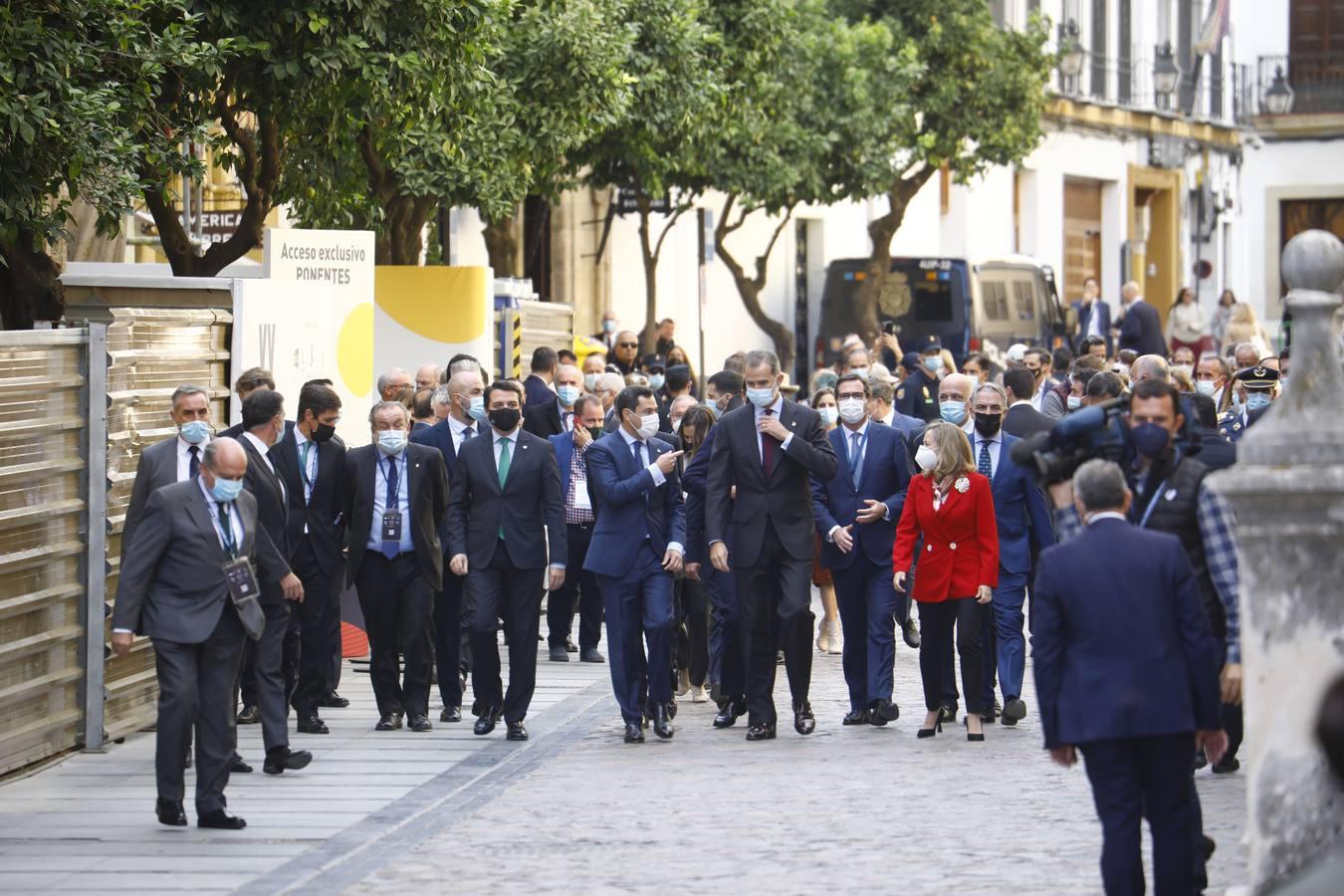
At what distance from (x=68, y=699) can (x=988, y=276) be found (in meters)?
21.7

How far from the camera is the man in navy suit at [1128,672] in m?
7.80

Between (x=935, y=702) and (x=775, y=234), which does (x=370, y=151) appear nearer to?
(x=935, y=702)

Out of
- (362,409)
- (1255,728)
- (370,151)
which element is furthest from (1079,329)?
(1255,728)

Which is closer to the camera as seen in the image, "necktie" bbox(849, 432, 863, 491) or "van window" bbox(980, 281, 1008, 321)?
"necktie" bbox(849, 432, 863, 491)

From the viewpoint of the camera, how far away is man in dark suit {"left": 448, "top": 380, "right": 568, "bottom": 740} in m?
12.8

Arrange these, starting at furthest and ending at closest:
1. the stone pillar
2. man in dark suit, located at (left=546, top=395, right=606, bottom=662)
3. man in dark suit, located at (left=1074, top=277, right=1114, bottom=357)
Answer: man in dark suit, located at (left=1074, top=277, right=1114, bottom=357)
man in dark suit, located at (left=546, top=395, right=606, bottom=662)
the stone pillar

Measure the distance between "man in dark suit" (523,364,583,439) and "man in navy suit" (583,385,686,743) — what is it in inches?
148

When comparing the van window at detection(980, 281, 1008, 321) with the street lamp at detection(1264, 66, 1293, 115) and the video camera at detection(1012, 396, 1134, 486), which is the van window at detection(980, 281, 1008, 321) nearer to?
the video camera at detection(1012, 396, 1134, 486)

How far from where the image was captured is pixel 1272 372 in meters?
16.4

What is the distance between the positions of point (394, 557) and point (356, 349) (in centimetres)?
360

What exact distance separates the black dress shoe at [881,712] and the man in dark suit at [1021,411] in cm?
177

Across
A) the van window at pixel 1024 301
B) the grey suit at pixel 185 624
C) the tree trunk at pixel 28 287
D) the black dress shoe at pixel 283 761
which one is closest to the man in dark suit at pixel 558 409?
the tree trunk at pixel 28 287

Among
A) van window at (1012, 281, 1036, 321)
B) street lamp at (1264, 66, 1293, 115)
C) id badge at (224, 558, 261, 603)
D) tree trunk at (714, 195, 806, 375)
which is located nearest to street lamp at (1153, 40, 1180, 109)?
street lamp at (1264, 66, 1293, 115)

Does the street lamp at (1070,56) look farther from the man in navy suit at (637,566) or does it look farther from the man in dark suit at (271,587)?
the man in dark suit at (271,587)
